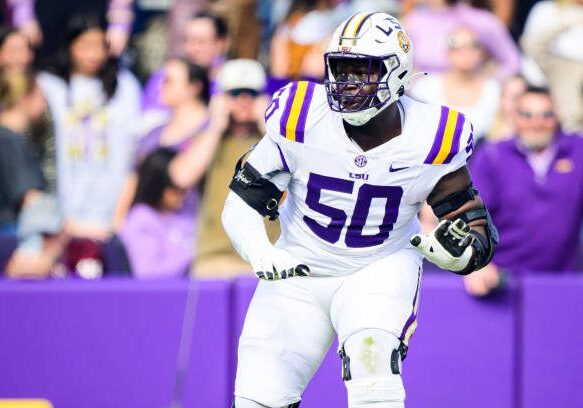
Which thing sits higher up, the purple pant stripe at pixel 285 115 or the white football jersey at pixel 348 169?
the purple pant stripe at pixel 285 115

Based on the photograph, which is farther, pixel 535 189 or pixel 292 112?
pixel 535 189

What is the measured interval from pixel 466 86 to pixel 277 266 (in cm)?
337

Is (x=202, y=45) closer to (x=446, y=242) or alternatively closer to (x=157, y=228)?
(x=157, y=228)

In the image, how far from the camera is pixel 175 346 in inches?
→ 249

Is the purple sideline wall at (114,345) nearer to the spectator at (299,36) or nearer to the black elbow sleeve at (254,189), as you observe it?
the black elbow sleeve at (254,189)

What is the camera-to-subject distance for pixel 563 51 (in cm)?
772

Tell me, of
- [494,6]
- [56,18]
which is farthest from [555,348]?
[56,18]

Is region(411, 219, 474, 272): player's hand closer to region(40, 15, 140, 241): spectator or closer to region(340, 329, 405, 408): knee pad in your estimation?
region(340, 329, 405, 408): knee pad

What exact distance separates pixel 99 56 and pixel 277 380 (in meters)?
3.64

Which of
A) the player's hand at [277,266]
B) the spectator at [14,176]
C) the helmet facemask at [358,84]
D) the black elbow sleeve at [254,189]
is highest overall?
the helmet facemask at [358,84]

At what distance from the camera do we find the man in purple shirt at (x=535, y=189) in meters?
6.51

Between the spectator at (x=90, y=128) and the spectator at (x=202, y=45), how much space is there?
6.9 inches

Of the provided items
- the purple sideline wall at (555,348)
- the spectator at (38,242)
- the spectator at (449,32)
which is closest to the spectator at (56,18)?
the spectator at (38,242)

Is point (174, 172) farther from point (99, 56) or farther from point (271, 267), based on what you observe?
point (271, 267)
